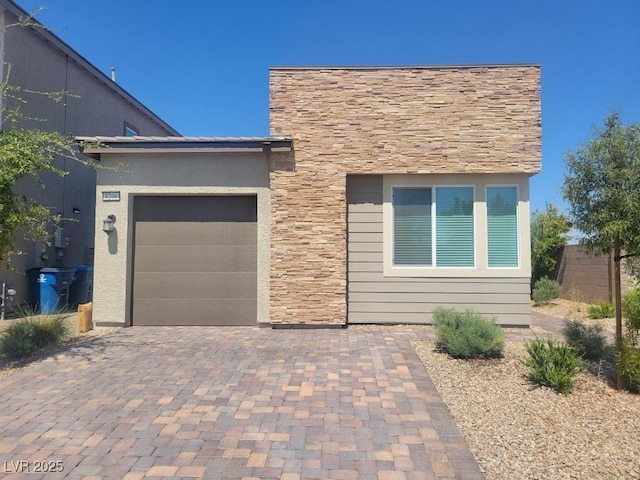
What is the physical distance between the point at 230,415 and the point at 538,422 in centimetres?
316

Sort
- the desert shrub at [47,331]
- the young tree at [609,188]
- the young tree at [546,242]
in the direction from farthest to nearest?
the young tree at [546,242]
the desert shrub at [47,331]
the young tree at [609,188]

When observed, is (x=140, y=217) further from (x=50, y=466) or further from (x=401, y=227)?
(x=50, y=466)

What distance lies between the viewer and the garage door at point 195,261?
9180mm

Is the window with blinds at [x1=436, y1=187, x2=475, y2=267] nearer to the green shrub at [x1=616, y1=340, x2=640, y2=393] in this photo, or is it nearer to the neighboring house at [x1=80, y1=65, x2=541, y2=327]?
the neighboring house at [x1=80, y1=65, x2=541, y2=327]

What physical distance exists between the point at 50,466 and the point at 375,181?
282 inches

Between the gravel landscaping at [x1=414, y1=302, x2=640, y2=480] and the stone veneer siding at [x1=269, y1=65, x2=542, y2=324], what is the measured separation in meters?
3.34

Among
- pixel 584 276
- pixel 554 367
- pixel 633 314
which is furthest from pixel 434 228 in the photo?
pixel 584 276

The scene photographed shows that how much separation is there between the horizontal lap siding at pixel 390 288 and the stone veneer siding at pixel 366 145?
396 millimetres

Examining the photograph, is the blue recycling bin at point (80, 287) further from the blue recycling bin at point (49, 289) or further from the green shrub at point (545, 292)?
the green shrub at point (545, 292)

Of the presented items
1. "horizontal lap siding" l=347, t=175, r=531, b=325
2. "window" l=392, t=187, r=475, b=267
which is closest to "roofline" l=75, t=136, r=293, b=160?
"horizontal lap siding" l=347, t=175, r=531, b=325

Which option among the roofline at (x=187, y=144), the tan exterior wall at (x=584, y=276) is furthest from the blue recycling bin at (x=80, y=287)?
the tan exterior wall at (x=584, y=276)

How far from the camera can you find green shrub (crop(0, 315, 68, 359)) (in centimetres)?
668

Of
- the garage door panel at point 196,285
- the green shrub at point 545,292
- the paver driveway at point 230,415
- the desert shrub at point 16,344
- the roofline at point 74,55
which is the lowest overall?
the paver driveway at point 230,415

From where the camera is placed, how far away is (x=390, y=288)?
8992mm
